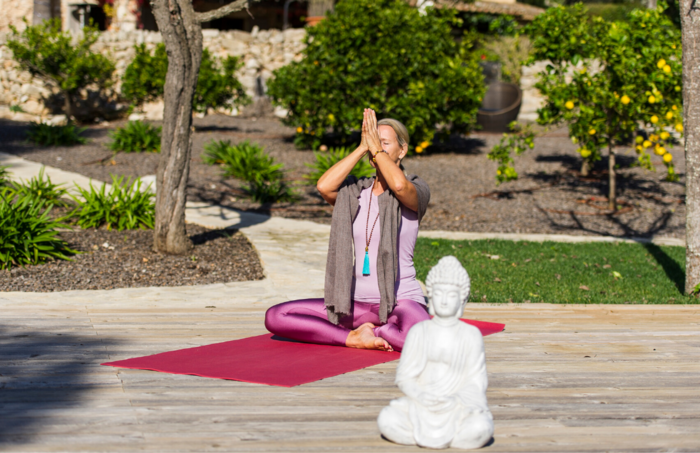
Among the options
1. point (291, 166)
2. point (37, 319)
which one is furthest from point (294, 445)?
point (291, 166)

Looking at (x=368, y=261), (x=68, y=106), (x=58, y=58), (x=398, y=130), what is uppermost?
(x=58, y=58)

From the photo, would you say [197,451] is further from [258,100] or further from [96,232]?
[258,100]

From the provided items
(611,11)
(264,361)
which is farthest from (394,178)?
(611,11)

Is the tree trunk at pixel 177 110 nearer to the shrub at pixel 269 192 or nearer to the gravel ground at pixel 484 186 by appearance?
the gravel ground at pixel 484 186

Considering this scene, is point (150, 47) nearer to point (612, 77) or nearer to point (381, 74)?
point (381, 74)

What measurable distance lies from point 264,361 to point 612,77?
7.75m

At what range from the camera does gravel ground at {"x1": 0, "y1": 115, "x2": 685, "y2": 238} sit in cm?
967

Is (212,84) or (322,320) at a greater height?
(212,84)

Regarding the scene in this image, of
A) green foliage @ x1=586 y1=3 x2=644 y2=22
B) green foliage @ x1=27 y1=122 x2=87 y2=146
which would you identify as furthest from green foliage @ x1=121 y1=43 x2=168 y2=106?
green foliage @ x1=586 y1=3 x2=644 y2=22

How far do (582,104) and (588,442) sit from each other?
25.9ft

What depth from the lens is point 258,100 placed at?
65.1ft

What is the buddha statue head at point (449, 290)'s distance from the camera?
255 cm

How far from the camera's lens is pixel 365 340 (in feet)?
13.0

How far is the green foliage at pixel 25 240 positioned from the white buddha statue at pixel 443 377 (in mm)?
4551
